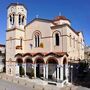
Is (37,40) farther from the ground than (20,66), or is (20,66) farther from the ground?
(37,40)

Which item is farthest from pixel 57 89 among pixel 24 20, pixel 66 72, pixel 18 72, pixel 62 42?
pixel 24 20

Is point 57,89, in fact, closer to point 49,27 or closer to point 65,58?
point 65,58

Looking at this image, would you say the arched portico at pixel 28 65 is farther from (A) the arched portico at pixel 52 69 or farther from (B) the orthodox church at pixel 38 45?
(A) the arched portico at pixel 52 69

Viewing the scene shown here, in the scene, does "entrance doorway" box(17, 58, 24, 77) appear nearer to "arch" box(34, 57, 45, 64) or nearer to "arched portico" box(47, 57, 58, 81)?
"arch" box(34, 57, 45, 64)

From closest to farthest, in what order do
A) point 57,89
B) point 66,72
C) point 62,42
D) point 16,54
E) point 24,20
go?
point 57,89 < point 66,72 < point 62,42 < point 16,54 < point 24,20

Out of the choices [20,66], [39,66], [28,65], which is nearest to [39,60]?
[39,66]

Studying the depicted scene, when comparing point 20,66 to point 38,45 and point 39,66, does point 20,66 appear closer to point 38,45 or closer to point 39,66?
point 39,66

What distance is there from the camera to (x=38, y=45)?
3341 centimetres

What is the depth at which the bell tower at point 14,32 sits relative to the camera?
111ft

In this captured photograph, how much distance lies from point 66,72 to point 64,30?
6738 mm

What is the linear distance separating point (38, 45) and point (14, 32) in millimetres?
5027

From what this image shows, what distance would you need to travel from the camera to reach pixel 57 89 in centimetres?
2370

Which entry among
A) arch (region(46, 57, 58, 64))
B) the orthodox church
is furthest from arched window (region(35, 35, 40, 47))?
arch (region(46, 57, 58, 64))

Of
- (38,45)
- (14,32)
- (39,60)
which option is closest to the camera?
(39,60)
